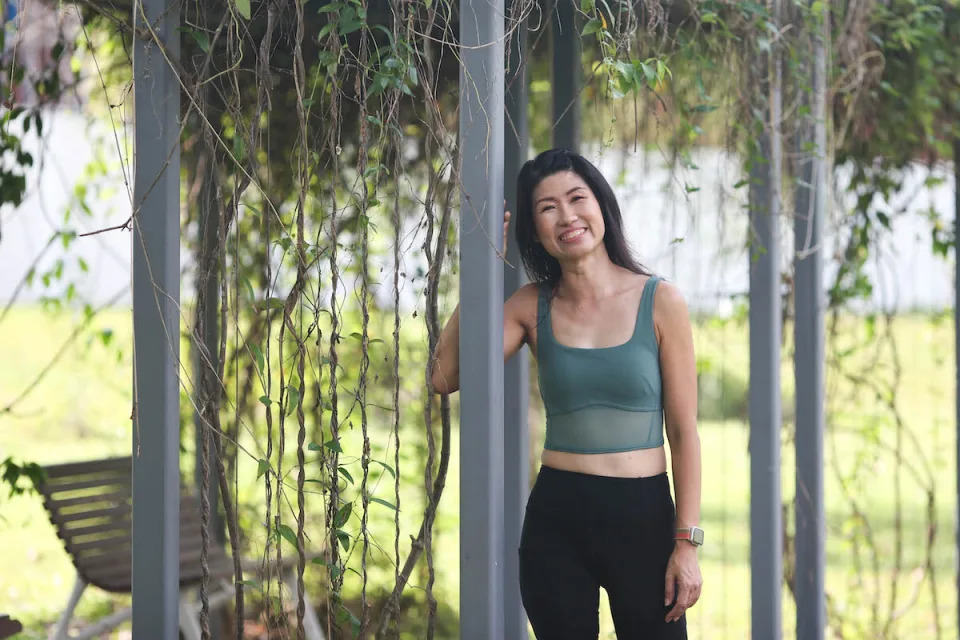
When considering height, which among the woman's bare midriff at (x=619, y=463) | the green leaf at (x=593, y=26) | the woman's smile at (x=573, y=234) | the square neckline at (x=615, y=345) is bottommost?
the woman's bare midriff at (x=619, y=463)

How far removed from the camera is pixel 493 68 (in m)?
1.88

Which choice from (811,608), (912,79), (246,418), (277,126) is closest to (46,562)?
(246,418)

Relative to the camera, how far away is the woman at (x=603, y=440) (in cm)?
196

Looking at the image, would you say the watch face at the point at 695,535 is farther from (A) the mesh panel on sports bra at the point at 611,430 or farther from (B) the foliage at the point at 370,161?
(B) the foliage at the point at 370,161

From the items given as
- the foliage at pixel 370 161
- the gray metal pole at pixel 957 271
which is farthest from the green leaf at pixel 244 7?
→ the gray metal pole at pixel 957 271

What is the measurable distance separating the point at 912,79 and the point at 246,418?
2.65 m

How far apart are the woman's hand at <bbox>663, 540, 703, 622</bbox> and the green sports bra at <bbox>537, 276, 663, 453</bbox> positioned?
0.67ft

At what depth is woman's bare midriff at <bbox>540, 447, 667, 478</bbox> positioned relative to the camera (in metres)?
1.97

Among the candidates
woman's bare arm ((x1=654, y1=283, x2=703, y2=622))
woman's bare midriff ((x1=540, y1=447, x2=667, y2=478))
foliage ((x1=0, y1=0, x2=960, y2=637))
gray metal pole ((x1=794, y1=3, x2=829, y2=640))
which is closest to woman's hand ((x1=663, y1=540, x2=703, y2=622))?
woman's bare arm ((x1=654, y1=283, x2=703, y2=622))

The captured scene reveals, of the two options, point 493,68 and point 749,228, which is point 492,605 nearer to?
point 493,68

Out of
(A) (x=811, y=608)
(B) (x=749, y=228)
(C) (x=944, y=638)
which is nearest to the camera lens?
(B) (x=749, y=228)

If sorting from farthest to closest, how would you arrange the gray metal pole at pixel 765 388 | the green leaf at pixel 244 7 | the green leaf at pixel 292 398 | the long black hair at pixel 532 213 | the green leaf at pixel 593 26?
the gray metal pole at pixel 765 388
the long black hair at pixel 532 213
the green leaf at pixel 593 26
the green leaf at pixel 292 398
the green leaf at pixel 244 7

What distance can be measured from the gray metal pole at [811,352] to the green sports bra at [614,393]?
1169 mm

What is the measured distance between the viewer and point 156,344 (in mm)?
1981
